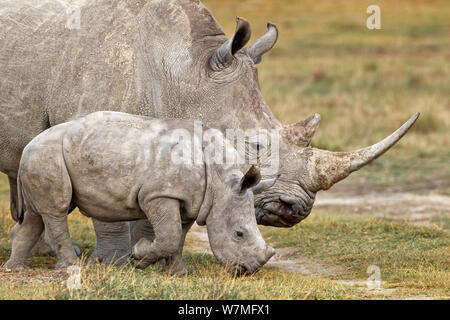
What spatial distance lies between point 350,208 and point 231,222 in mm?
5809

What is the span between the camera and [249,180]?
6.64 meters

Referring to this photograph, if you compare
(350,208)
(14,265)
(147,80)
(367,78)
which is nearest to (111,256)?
(14,265)

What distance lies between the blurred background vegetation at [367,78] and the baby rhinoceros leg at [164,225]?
7.19m

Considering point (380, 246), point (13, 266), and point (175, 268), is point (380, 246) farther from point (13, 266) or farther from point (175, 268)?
point (13, 266)

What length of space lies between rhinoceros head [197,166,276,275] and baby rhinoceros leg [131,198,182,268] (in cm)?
26

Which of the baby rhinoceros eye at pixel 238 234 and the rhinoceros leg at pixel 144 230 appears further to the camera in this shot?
the rhinoceros leg at pixel 144 230

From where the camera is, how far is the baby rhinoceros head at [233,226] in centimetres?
671

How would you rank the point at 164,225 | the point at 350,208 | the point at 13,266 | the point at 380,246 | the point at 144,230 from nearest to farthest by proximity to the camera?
1. the point at 164,225
2. the point at 13,266
3. the point at 144,230
4. the point at 380,246
5. the point at 350,208

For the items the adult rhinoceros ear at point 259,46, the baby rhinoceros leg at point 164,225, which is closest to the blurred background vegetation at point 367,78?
the adult rhinoceros ear at point 259,46

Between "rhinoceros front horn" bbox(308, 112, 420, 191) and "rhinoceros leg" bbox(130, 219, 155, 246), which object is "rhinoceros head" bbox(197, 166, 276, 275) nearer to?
"rhinoceros front horn" bbox(308, 112, 420, 191)

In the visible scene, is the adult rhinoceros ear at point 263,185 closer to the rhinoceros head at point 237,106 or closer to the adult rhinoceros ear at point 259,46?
the rhinoceros head at point 237,106
